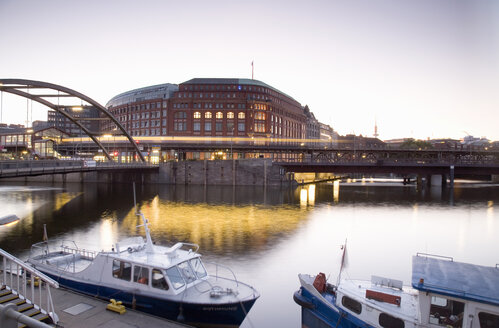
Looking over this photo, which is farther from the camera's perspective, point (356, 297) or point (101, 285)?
point (101, 285)

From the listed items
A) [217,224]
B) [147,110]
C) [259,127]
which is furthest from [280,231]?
[147,110]

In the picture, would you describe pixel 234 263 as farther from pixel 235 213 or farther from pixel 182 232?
pixel 235 213

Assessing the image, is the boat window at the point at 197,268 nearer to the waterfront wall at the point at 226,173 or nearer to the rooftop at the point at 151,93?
the waterfront wall at the point at 226,173

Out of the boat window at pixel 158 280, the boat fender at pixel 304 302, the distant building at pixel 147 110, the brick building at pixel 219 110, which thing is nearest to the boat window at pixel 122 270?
the boat window at pixel 158 280

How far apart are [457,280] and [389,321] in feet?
10.2

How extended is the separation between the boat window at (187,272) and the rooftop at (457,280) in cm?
993

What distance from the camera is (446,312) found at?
12953 mm

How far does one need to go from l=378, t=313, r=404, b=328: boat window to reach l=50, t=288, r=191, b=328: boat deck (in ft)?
25.5

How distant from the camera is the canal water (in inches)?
1040

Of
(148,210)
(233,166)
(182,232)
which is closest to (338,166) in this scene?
(233,166)

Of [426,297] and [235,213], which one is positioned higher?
[426,297]

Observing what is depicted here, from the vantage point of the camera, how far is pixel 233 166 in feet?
321

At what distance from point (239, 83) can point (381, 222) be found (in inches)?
4235

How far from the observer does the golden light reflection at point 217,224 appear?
35000 millimetres
